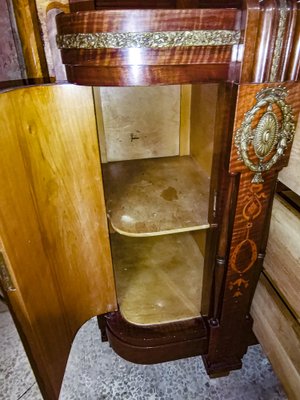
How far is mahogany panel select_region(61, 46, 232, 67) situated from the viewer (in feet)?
1.81

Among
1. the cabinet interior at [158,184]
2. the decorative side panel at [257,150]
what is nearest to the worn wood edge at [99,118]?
the cabinet interior at [158,184]

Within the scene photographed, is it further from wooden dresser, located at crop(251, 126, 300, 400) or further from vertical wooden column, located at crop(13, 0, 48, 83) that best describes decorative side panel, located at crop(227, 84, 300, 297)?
vertical wooden column, located at crop(13, 0, 48, 83)

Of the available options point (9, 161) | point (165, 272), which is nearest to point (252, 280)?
point (165, 272)

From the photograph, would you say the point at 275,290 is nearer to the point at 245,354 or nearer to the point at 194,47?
the point at 245,354

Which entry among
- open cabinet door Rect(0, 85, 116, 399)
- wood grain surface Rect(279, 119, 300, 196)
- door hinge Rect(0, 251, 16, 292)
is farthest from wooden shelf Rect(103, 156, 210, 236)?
door hinge Rect(0, 251, 16, 292)

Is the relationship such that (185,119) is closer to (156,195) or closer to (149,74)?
(156,195)

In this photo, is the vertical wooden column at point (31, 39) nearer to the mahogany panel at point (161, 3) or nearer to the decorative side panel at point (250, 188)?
the mahogany panel at point (161, 3)

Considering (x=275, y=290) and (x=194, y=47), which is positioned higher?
(x=194, y=47)

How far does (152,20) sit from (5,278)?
52cm

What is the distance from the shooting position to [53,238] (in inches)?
29.6

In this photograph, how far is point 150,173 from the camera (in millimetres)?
1121

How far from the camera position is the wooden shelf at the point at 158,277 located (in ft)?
3.43

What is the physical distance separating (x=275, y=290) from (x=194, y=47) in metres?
0.70

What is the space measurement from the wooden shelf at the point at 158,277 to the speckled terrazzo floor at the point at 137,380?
0.23 meters
